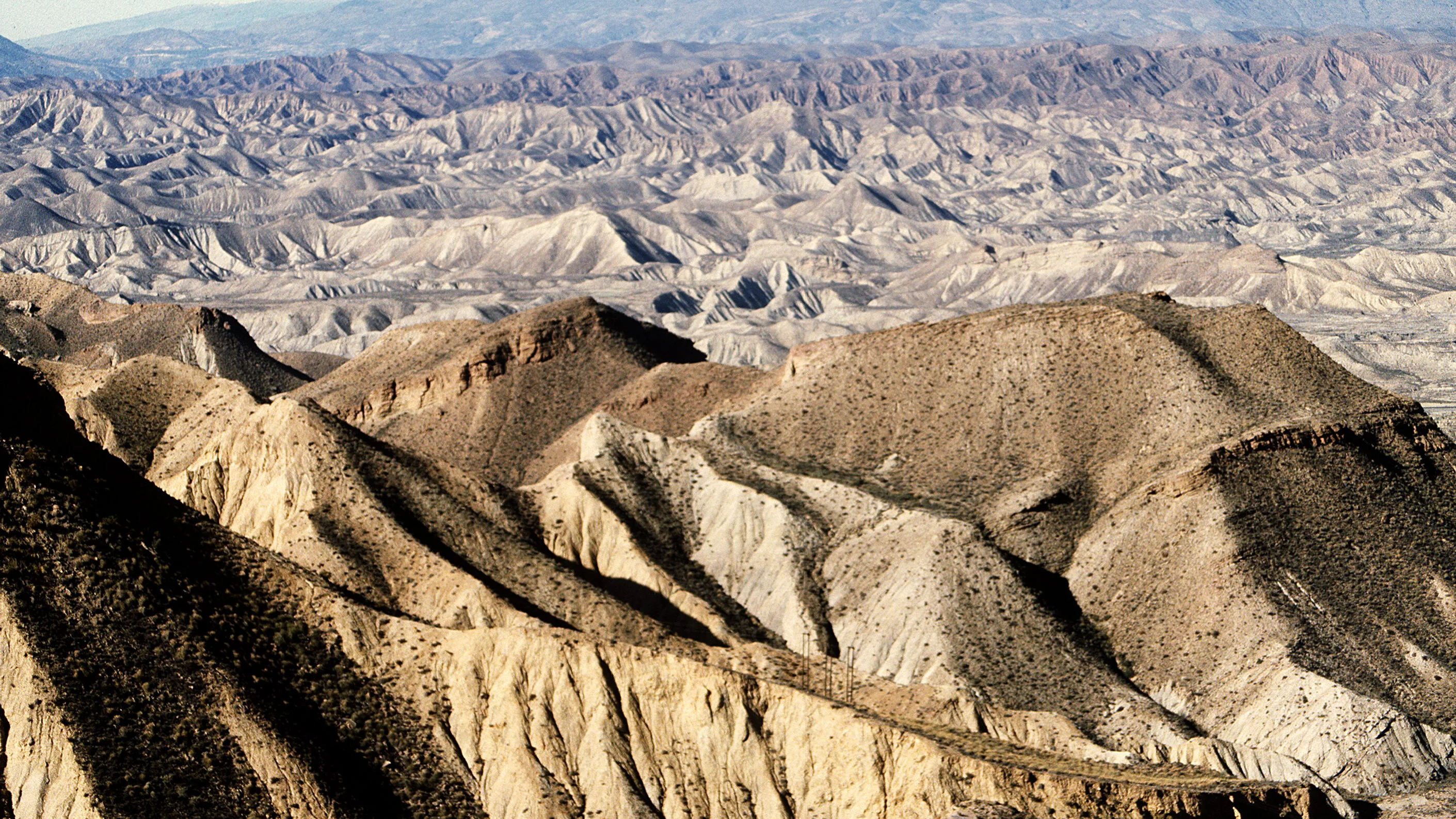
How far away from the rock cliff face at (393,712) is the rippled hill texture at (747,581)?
0.11 m

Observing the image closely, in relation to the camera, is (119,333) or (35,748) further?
(119,333)

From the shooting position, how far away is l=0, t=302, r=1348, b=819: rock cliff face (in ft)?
132

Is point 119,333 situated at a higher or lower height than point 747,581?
lower

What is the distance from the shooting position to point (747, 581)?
74.3 meters

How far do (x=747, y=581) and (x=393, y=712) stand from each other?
30487 millimetres

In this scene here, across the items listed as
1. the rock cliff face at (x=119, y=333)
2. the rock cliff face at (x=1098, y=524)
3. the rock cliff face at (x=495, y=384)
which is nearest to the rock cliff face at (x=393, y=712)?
the rock cliff face at (x=1098, y=524)

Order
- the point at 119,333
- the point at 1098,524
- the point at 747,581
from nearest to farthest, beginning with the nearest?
the point at 747,581, the point at 1098,524, the point at 119,333

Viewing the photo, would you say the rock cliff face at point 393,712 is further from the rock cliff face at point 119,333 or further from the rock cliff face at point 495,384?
the rock cliff face at point 119,333

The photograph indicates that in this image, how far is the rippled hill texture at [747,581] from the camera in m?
42.2

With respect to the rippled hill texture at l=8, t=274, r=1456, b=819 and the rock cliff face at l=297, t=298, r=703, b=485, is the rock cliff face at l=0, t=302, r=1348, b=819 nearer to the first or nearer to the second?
the rippled hill texture at l=8, t=274, r=1456, b=819

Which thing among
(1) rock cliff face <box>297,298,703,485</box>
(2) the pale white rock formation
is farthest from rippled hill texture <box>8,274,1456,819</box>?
(1) rock cliff face <box>297,298,703,485</box>

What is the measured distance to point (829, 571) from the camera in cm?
7412

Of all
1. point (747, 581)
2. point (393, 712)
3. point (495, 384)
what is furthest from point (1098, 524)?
point (495, 384)

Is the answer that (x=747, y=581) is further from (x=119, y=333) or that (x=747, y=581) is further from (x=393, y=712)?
(x=119, y=333)
